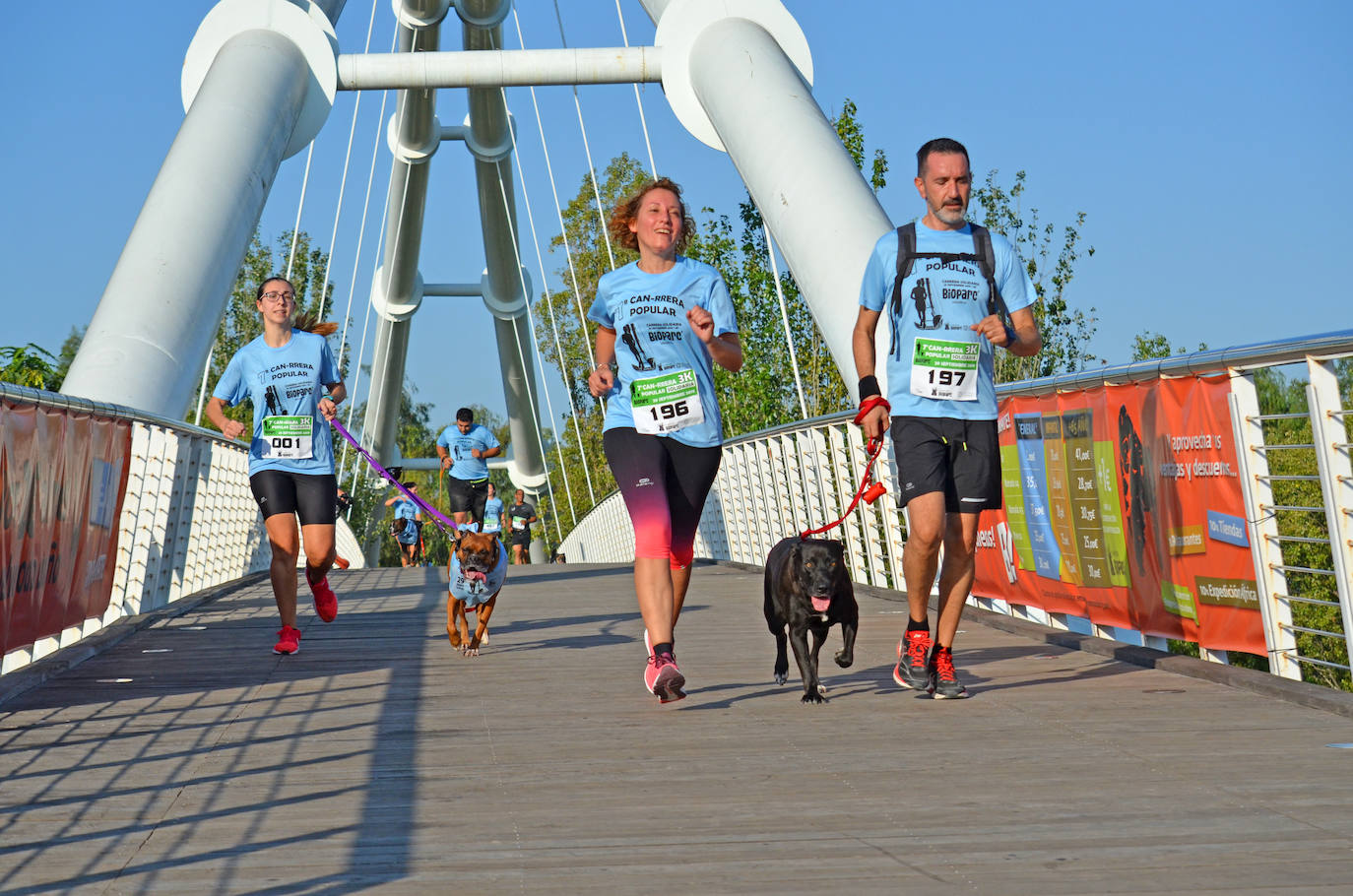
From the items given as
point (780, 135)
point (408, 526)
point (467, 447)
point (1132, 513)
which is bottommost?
point (1132, 513)

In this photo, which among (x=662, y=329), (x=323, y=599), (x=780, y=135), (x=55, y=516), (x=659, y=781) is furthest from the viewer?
(x=780, y=135)

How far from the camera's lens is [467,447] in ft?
50.3

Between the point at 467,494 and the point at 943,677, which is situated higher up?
the point at 467,494

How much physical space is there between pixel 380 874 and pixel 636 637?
508 centimetres

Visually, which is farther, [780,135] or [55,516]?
[780,135]

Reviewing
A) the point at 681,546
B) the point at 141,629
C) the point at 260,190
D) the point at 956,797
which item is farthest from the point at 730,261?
the point at 956,797

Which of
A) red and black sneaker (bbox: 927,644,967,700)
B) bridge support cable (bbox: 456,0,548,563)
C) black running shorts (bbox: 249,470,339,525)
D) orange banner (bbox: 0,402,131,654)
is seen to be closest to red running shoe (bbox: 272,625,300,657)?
black running shorts (bbox: 249,470,339,525)

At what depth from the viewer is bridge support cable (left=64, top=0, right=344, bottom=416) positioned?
11.7 meters

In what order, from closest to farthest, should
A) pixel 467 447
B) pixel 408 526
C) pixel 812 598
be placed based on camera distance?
pixel 812 598
pixel 467 447
pixel 408 526

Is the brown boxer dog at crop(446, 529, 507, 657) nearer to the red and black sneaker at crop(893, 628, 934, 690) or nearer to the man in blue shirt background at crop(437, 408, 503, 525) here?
the red and black sneaker at crop(893, 628, 934, 690)

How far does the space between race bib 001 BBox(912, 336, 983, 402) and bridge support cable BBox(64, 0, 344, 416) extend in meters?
7.32

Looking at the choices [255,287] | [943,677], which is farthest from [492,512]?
[255,287]

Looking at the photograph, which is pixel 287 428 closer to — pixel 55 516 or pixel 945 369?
pixel 55 516

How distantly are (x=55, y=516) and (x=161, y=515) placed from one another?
3014 mm
